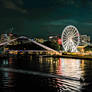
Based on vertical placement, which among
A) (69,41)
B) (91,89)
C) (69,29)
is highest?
(69,29)

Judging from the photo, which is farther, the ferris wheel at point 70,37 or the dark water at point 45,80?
the ferris wheel at point 70,37

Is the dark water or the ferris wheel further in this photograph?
the ferris wheel

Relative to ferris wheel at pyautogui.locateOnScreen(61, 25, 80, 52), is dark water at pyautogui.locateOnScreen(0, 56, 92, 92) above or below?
below

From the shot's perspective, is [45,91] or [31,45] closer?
[45,91]

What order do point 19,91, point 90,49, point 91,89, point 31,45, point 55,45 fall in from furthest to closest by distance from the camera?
point 31,45
point 55,45
point 90,49
point 91,89
point 19,91

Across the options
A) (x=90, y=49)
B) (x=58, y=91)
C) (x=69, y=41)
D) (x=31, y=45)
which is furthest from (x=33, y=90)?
(x=31, y=45)

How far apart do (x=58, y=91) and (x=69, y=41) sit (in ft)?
168

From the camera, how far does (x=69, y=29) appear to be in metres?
60.1

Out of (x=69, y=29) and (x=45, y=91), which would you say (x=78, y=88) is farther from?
(x=69, y=29)

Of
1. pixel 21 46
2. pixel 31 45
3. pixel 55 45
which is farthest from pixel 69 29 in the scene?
pixel 21 46

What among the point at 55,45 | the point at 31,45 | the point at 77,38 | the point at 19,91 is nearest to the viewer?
the point at 19,91

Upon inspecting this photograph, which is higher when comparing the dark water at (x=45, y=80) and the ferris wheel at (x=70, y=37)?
the ferris wheel at (x=70, y=37)

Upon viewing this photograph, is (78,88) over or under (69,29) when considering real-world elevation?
under

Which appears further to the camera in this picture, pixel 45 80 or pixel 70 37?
pixel 70 37
